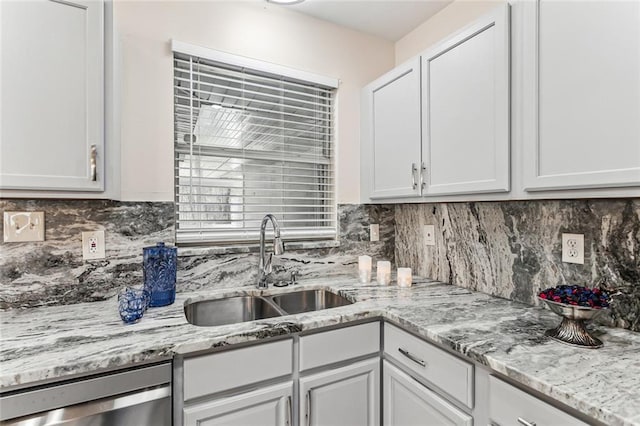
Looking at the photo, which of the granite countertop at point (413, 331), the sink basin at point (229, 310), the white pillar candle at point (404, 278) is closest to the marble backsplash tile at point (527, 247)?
the granite countertop at point (413, 331)

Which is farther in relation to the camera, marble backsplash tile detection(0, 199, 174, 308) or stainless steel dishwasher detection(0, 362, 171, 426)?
marble backsplash tile detection(0, 199, 174, 308)

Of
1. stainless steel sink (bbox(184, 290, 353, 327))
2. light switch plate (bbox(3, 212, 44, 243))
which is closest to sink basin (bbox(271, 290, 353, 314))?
stainless steel sink (bbox(184, 290, 353, 327))

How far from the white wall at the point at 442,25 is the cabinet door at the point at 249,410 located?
6.59 feet

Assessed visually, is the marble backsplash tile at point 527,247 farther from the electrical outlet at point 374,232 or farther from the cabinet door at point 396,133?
the cabinet door at point 396,133

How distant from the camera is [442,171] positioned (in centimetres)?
162

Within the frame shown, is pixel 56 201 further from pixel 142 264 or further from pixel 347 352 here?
pixel 347 352

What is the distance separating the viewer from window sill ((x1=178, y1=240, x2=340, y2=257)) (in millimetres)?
1739

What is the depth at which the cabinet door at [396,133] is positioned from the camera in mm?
1777

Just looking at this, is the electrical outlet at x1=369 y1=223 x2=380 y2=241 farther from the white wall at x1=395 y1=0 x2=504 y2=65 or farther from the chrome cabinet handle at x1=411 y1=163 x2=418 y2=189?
the white wall at x1=395 y1=0 x2=504 y2=65

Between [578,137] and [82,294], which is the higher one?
[578,137]

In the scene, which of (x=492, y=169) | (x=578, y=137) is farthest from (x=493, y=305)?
(x=578, y=137)

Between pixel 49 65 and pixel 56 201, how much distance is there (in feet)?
1.86

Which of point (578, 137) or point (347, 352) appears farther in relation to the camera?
point (347, 352)

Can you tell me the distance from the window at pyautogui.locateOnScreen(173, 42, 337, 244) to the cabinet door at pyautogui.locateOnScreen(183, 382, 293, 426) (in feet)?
2.87
